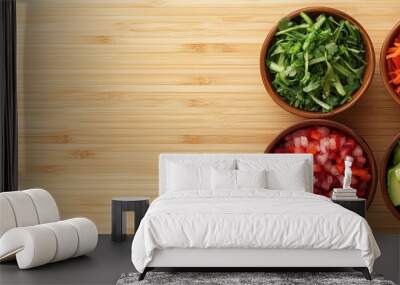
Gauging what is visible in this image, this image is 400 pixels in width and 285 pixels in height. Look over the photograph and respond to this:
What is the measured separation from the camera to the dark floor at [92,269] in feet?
15.7

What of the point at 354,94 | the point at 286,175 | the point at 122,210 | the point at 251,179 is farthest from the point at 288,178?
the point at 122,210

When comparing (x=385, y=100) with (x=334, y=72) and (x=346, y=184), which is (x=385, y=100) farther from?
(x=346, y=184)

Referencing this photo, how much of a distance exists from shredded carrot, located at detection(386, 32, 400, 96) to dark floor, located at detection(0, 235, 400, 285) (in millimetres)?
1581

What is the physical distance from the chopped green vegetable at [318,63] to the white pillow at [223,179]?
96 cm

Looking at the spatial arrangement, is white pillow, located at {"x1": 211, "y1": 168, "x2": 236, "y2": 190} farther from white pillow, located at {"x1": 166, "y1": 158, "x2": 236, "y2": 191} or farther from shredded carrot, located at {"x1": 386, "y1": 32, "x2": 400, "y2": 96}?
shredded carrot, located at {"x1": 386, "y1": 32, "x2": 400, "y2": 96}

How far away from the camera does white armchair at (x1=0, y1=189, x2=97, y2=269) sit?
5.06 metres

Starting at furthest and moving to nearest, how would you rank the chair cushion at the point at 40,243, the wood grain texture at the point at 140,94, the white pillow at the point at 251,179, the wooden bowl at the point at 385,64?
the wood grain texture at the point at 140,94 → the wooden bowl at the point at 385,64 → the white pillow at the point at 251,179 → the chair cushion at the point at 40,243

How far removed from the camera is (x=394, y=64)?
655cm

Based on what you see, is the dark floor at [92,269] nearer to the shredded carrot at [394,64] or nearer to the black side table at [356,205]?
the black side table at [356,205]

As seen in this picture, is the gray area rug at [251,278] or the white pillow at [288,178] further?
the white pillow at [288,178]

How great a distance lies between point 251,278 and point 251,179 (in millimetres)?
1651

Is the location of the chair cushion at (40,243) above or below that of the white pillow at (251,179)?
below

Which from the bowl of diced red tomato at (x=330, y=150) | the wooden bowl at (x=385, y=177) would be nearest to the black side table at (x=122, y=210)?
the bowl of diced red tomato at (x=330, y=150)

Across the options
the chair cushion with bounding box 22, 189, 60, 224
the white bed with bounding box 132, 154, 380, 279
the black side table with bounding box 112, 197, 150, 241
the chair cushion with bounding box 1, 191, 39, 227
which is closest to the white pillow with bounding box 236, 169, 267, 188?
the black side table with bounding box 112, 197, 150, 241
